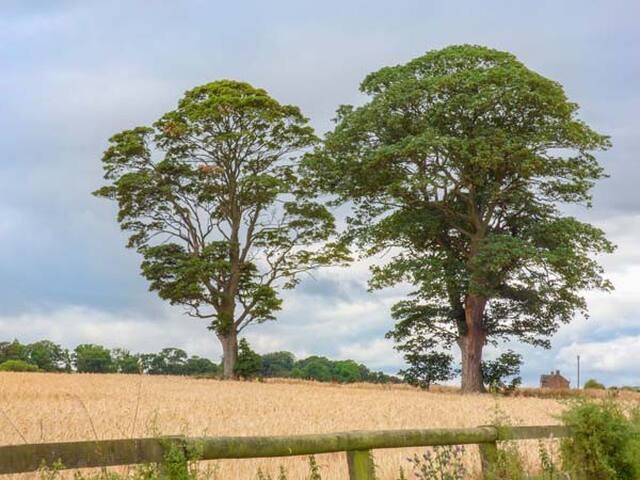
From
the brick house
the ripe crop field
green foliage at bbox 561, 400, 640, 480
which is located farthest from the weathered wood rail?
the brick house

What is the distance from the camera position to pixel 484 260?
33.3 meters

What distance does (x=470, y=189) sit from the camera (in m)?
36.1

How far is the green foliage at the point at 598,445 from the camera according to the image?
10703 mm

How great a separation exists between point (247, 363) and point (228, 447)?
35.4 m

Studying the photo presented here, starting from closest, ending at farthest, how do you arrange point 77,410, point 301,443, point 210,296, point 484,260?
point 301,443 → point 77,410 → point 484,260 → point 210,296

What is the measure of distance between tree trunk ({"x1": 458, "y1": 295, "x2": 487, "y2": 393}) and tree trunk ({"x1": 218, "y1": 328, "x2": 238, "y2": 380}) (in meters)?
12.4

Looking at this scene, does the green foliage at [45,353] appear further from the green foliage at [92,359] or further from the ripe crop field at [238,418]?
the ripe crop field at [238,418]

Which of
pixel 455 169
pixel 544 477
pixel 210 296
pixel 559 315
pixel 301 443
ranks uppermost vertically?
pixel 455 169

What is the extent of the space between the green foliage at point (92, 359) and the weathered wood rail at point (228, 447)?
208 ft

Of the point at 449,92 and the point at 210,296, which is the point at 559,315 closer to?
the point at 449,92

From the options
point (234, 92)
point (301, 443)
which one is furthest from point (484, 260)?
point (301, 443)

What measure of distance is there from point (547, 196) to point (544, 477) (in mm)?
27181

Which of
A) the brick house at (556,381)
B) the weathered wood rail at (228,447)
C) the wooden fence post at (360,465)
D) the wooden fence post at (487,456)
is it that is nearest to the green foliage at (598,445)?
the wooden fence post at (487,456)

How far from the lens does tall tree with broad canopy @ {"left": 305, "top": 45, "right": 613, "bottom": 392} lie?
33938 mm
